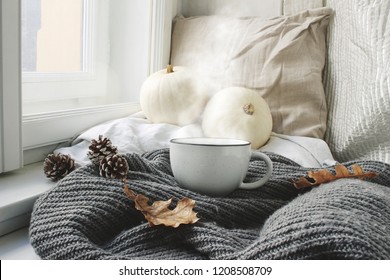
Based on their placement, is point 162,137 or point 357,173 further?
point 162,137

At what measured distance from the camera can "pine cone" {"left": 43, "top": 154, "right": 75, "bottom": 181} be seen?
2.13ft

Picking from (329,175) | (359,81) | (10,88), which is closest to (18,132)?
(10,88)

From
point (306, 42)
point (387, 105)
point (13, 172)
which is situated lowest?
point (13, 172)

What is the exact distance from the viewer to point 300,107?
92 cm

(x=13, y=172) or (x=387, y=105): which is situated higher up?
(x=387, y=105)

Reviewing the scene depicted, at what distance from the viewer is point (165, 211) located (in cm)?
49

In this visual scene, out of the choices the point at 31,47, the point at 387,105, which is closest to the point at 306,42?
the point at 387,105

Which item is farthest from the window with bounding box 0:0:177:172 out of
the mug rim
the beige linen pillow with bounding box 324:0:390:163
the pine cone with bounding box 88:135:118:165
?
the beige linen pillow with bounding box 324:0:390:163

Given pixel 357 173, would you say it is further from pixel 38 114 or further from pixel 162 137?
pixel 38 114

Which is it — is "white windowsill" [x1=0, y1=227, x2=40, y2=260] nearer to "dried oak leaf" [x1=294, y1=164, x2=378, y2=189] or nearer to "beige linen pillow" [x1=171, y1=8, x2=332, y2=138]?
"dried oak leaf" [x1=294, y1=164, x2=378, y2=189]

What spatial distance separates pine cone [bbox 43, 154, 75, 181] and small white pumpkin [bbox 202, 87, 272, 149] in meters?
0.25

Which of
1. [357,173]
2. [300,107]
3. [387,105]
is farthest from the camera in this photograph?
[300,107]

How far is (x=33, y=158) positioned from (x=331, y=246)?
0.53 metres

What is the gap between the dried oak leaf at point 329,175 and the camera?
57 cm
